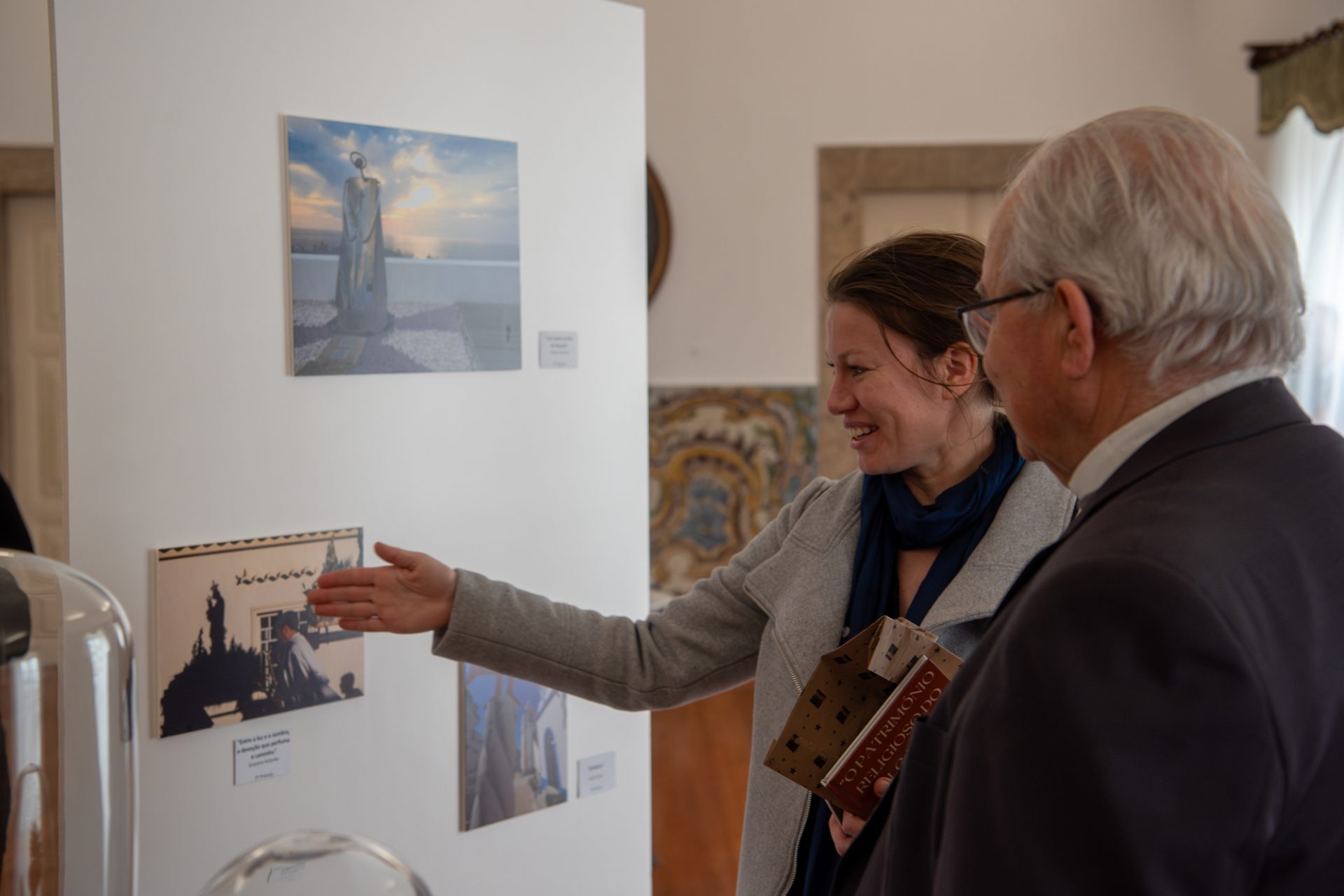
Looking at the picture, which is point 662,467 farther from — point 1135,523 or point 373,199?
point 1135,523

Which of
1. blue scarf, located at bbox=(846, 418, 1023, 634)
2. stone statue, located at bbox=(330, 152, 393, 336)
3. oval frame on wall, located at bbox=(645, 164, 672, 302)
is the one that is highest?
oval frame on wall, located at bbox=(645, 164, 672, 302)

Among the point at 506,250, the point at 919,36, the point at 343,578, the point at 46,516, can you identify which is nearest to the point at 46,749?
the point at 343,578

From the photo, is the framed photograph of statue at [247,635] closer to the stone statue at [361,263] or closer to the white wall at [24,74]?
the stone statue at [361,263]

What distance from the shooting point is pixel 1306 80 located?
4.48 metres

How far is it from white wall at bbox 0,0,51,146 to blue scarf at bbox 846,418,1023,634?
13.2 ft

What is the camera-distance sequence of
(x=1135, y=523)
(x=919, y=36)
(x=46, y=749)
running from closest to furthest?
(x=1135, y=523) → (x=46, y=749) → (x=919, y=36)

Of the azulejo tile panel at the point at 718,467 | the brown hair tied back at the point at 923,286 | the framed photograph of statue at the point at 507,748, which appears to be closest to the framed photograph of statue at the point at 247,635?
the framed photograph of statue at the point at 507,748

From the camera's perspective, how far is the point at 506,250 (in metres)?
2.35

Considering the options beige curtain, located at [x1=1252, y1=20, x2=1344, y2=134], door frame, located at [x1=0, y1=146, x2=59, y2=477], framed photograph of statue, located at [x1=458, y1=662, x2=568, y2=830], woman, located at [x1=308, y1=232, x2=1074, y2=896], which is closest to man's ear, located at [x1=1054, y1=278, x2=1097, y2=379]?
woman, located at [x1=308, y1=232, x2=1074, y2=896]

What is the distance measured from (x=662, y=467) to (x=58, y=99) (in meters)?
4.07

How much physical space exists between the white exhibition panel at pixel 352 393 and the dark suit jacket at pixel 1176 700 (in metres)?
1.60

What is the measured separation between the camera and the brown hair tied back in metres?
1.48

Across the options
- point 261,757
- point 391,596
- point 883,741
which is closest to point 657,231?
point 261,757

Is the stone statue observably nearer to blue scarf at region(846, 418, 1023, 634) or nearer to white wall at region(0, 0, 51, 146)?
blue scarf at region(846, 418, 1023, 634)
